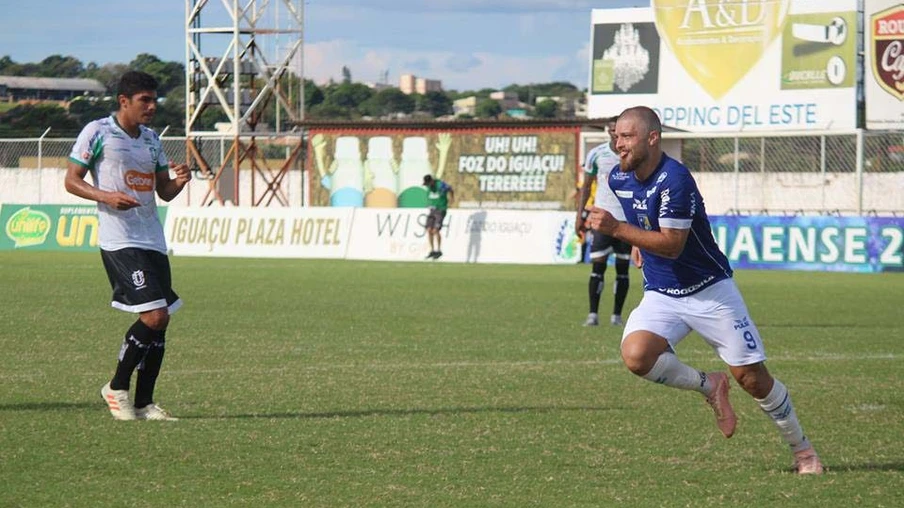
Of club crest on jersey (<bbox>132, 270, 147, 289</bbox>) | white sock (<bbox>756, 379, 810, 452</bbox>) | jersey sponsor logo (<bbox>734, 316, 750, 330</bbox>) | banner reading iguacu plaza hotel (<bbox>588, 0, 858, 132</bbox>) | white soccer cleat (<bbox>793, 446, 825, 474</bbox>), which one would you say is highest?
banner reading iguacu plaza hotel (<bbox>588, 0, 858, 132</bbox>)

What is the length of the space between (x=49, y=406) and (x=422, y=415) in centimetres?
245

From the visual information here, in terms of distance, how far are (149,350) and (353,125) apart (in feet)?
122

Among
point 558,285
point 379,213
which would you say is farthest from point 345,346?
point 379,213

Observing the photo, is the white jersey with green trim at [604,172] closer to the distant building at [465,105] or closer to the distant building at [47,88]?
the distant building at [47,88]

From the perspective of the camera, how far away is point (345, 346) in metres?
14.2

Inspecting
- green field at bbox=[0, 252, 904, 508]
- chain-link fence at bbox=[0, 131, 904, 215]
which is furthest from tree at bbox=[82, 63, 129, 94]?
green field at bbox=[0, 252, 904, 508]

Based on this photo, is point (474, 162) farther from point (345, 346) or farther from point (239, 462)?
point (239, 462)

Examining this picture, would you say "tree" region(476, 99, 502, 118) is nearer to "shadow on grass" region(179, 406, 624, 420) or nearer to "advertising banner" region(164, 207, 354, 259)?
"advertising banner" region(164, 207, 354, 259)

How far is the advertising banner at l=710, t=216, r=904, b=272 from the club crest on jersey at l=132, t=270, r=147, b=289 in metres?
21.9

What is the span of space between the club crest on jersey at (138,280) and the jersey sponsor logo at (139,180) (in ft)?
1.82

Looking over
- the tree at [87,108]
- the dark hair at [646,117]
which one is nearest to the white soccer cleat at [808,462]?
the dark hair at [646,117]

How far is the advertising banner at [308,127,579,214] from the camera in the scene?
140 feet

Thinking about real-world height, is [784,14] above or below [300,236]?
above

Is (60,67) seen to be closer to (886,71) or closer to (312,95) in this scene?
(312,95)
